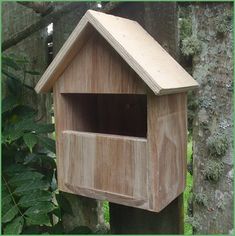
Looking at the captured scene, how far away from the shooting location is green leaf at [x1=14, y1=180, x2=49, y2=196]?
4.42 ft

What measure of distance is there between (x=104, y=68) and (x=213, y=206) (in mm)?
601

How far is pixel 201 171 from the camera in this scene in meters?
1.30

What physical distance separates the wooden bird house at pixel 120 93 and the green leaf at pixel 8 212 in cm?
19

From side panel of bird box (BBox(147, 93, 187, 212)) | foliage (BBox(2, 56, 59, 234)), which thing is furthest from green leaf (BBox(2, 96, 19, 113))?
side panel of bird box (BBox(147, 93, 187, 212))

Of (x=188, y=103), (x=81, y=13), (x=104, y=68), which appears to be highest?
(x=81, y=13)

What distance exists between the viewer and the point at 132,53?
1040mm

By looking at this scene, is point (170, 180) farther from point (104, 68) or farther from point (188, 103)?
point (104, 68)

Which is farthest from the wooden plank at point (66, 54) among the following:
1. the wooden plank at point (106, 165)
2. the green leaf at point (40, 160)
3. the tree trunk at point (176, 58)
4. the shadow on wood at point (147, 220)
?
the shadow on wood at point (147, 220)

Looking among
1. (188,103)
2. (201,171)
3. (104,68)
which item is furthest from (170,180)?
(104,68)

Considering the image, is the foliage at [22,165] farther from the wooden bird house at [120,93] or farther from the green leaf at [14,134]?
the wooden bird house at [120,93]

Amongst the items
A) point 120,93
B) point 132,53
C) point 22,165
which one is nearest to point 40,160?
point 22,165

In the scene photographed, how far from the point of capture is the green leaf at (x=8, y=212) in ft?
4.21

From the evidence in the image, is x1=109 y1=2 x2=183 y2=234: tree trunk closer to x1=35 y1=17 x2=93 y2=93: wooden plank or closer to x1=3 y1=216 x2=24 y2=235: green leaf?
x1=35 y1=17 x2=93 y2=93: wooden plank

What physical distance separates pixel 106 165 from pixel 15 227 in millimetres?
395
